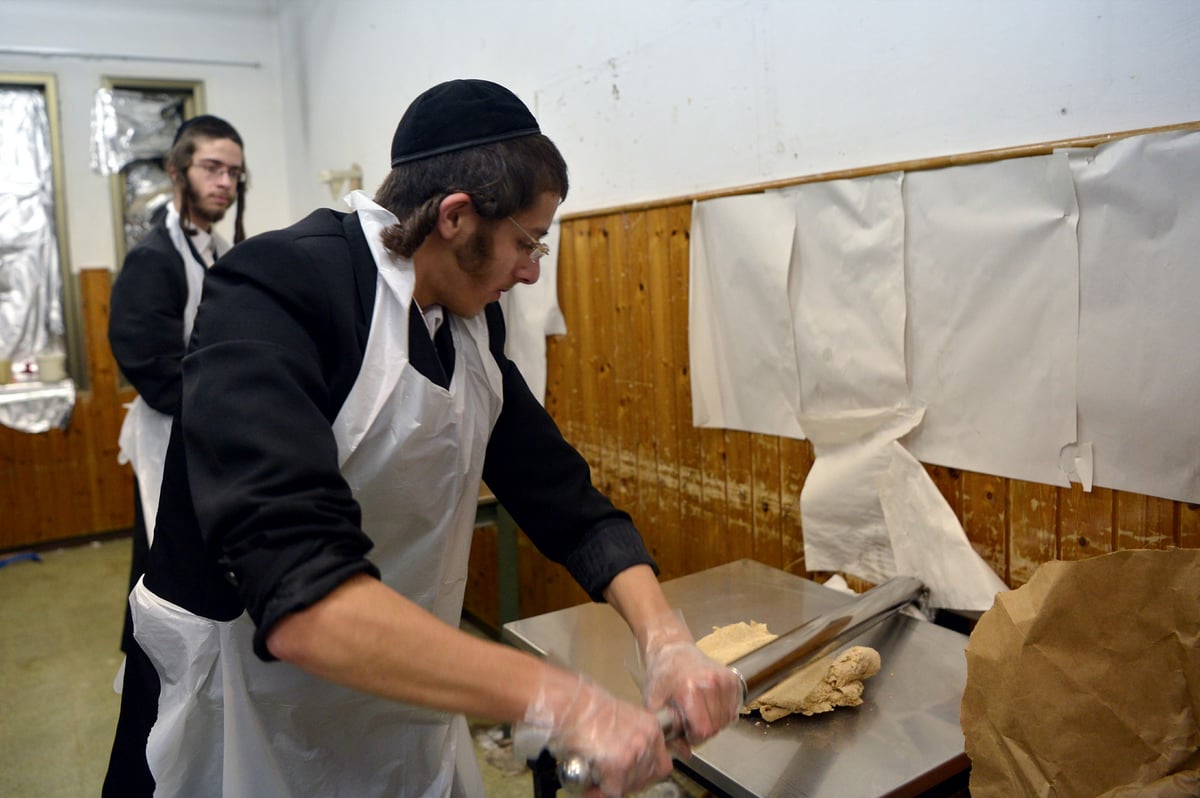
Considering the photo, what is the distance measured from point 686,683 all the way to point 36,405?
14.3ft

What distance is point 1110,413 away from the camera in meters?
1.49

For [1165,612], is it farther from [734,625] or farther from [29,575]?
[29,575]

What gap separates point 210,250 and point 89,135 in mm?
2530

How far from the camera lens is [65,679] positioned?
3.16m

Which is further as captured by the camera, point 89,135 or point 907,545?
point 89,135

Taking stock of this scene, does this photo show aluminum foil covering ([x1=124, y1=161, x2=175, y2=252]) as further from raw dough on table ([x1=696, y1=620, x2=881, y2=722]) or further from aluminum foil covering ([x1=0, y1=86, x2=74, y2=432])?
raw dough on table ([x1=696, y1=620, x2=881, y2=722])

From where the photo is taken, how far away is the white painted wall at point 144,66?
4.54m

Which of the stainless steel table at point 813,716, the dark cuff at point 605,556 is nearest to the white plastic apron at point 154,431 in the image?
the stainless steel table at point 813,716

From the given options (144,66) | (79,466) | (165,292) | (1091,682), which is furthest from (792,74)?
(79,466)

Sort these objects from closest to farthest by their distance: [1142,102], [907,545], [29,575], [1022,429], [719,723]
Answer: [719,723]
[1142,102]
[1022,429]
[907,545]
[29,575]

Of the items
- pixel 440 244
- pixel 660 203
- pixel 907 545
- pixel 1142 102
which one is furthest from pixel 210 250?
pixel 1142 102

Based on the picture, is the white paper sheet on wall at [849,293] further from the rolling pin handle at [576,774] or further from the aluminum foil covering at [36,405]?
the aluminum foil covering at [36,405]

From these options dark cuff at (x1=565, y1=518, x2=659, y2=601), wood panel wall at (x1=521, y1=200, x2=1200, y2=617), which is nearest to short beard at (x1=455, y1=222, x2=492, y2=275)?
dark cuff at (x1=565, y1=518, x2=659, y2=601)

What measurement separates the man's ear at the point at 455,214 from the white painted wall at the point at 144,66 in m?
4.42
